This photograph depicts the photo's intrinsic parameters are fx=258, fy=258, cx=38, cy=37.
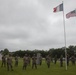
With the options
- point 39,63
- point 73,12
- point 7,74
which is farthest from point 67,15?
point 39,63

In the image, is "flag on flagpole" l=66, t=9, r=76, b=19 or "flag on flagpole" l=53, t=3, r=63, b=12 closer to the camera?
"flag on flagpole" l=66, t=9, r=76, b=19

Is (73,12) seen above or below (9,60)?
above

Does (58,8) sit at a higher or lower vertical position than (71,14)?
higher

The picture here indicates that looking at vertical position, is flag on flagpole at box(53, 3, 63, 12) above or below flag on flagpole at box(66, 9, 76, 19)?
above

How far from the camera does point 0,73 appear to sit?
33156mm

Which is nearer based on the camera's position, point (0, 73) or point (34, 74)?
point (34, 74)

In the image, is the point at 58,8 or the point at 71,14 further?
the point at 58,8

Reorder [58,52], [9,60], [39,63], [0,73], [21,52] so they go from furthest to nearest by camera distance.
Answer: [21,52], [58,52], [39,63], [9,60], [0,73]

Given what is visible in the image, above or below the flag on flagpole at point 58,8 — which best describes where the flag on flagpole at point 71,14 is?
below

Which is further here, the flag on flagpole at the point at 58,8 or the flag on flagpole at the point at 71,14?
the flag on flagpole at the point at 58,8

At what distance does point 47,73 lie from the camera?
31.4 m

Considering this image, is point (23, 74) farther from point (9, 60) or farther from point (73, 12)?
point (73, 12)

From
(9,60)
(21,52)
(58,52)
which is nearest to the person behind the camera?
(9,60)

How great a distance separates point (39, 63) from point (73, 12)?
53.1 feet
